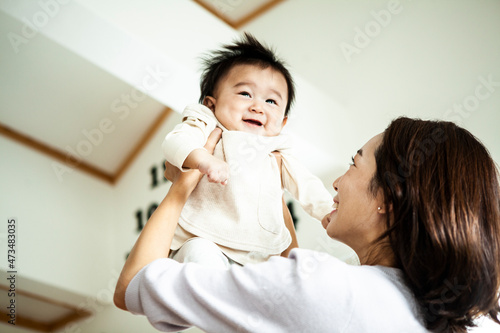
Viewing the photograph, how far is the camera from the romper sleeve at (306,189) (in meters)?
1.23

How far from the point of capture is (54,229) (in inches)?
125

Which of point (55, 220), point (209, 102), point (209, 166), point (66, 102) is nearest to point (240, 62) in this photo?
point (209, 102)

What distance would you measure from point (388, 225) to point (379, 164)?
110 millimetres

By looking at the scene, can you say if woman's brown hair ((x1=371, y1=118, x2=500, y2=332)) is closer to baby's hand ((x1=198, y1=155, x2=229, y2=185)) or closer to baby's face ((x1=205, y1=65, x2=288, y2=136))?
baby's hand ((x1=198, y1=155, x2=229, y2=185))

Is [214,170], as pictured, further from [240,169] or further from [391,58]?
[391,58]

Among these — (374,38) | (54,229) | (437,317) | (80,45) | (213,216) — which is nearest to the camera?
(437,317)

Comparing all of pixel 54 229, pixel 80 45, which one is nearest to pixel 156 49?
pixel 80 45

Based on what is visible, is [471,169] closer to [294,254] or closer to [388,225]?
[388,225]

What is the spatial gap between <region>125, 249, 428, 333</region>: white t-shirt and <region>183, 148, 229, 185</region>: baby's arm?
0.23m

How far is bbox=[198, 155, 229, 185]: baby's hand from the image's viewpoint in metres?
0.99

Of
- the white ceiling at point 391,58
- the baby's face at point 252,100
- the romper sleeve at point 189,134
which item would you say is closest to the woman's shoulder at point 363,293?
the romper sleeve at point 189,134

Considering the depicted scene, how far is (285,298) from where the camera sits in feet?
2.47

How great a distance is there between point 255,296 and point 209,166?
0.31 m

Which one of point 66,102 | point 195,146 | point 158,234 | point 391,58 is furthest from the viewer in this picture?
point 66,102
